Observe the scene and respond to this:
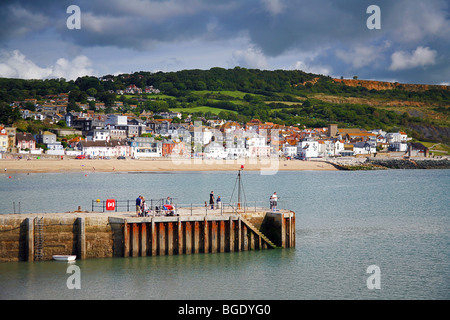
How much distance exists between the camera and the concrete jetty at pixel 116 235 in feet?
74.8

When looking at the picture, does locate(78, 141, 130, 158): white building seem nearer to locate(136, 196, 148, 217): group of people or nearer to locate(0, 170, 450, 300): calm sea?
locate(0, 170, 450, 300): calm sea

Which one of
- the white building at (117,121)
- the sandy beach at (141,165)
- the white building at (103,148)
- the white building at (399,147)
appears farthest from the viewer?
the white building at (399,147)

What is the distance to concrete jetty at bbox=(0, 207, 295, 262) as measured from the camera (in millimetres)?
22797

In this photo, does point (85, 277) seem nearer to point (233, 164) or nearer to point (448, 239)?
point (448, 239)

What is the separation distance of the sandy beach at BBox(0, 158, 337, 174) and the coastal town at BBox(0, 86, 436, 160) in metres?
12.7

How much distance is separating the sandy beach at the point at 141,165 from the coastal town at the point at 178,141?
499 inches

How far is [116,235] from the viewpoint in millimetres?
23594

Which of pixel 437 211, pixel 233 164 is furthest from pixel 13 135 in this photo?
pixel 437 211

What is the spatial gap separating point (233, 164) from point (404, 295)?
96.1 metres

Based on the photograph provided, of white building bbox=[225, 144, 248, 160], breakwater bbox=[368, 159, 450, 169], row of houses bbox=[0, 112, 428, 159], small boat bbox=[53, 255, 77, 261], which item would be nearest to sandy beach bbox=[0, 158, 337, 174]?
white building bbox=[225, 144, 248, 160]

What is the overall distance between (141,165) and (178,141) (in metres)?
34.1
